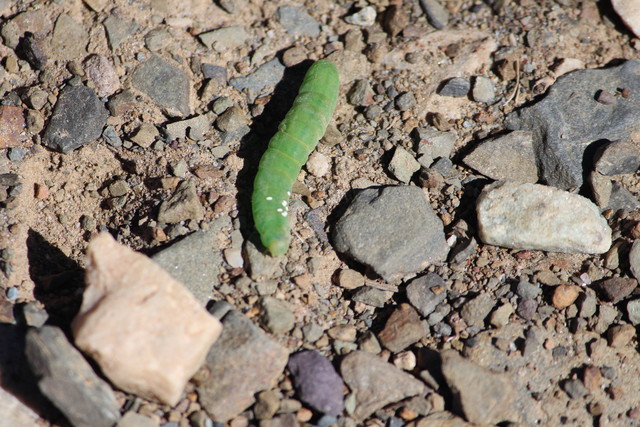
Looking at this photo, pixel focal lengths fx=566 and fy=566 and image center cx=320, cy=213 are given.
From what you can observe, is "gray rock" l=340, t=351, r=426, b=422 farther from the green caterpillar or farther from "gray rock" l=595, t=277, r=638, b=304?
"gray rock" l=595, t=277, r=638, b=304

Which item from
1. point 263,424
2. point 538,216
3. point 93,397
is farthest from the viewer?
point 538,216

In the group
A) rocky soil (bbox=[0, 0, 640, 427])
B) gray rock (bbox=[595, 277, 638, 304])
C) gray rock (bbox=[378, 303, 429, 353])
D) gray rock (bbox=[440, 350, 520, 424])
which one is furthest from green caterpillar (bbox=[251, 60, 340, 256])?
gray rock (bbox=[595, 277, 638, 304])

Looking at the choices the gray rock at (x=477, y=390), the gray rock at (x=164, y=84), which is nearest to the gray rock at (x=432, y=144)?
the gray rock at (x=477, y=390)

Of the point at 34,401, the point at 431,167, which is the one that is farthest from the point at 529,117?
the point at 34,401

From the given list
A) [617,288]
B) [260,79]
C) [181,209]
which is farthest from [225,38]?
[617,288]

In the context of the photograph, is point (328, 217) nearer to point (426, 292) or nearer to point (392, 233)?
point (392, 233)

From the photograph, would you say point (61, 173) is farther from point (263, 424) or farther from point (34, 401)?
point (263, 424)

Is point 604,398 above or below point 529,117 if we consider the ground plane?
below
